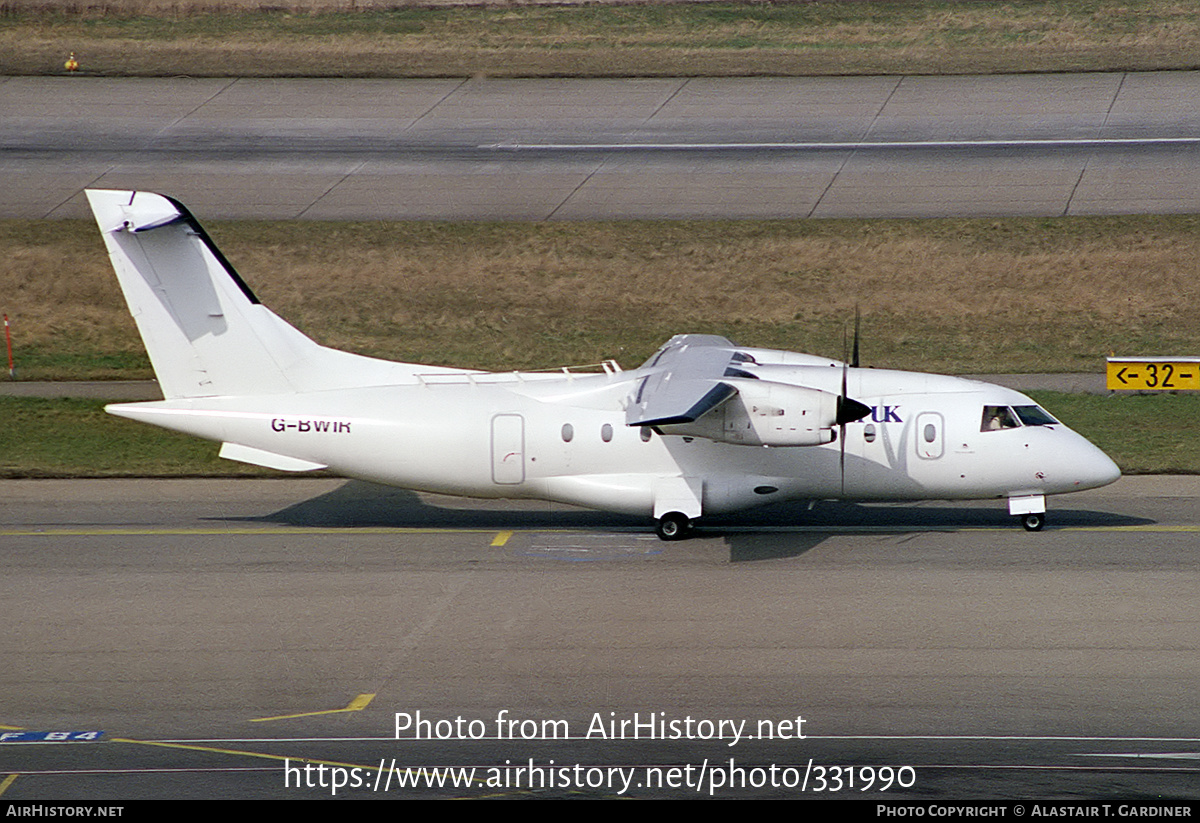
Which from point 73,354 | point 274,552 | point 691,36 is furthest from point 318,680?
point 691,36

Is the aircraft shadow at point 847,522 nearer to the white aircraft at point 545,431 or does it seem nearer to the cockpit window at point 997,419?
the white aircraft at point 545,431

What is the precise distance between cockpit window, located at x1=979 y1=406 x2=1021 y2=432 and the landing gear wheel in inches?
213

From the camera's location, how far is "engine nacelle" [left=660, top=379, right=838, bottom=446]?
20828mm

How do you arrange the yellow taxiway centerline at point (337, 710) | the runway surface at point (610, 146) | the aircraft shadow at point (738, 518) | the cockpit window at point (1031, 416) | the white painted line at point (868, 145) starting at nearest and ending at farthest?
the yellow taxiway centerline at point (337, 710) < the cockpit window at point (1031, 416) < the aircraft shadow at point (738, 518) < the runway surface at point (610, 146) < the white painted line at point (868, 145)

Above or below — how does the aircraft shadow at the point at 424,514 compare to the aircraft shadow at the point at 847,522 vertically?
above

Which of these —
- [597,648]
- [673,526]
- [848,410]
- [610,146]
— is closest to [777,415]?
[848,410]

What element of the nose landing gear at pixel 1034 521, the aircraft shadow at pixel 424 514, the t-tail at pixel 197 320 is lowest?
the nose landing gear at pixel 1034 521

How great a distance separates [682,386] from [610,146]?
2702 centimetres

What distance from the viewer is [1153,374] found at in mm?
31672

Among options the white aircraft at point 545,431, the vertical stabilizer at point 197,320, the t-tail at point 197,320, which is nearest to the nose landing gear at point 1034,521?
the white aircraft at point 545,431

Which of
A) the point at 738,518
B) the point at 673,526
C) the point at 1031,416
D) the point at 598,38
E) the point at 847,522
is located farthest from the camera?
the point at 598,38

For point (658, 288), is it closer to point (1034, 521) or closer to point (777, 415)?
point (1034, 521)

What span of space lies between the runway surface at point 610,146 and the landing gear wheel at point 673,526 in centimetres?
2045

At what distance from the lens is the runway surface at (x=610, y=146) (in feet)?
139
